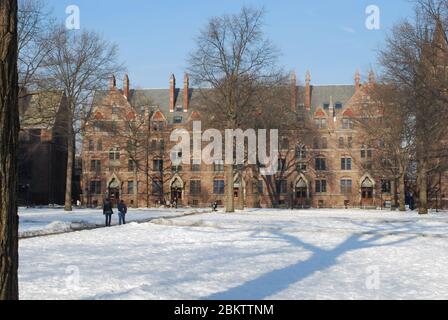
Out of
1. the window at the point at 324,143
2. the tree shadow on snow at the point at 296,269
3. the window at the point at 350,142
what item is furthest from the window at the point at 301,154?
the tree shadow on snow at the point at 296,269

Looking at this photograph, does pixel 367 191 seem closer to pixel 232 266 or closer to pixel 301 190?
pixel 301 190

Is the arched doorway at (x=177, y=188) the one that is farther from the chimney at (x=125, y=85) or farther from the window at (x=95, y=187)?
the chimney at (x=125, y=85)

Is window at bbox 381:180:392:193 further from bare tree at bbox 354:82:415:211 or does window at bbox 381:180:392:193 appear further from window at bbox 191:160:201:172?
window at bbox 191:160:201:172

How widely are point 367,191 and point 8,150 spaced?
2939 inches

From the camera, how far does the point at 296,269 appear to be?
14.2 metres

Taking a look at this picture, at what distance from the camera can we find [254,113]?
166 feet

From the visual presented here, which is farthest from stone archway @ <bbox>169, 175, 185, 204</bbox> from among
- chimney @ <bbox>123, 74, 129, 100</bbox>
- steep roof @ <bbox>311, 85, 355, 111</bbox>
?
steep roof @ <bbox>311, 85, 355, 111</bbox>

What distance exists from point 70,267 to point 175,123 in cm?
7023

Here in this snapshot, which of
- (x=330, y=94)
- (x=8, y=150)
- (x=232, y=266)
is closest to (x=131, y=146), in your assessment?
(x=330, y=94)

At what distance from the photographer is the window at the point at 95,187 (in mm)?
78938

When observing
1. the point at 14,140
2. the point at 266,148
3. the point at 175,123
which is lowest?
the point at 14,140

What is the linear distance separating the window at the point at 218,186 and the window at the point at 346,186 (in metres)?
16.5
